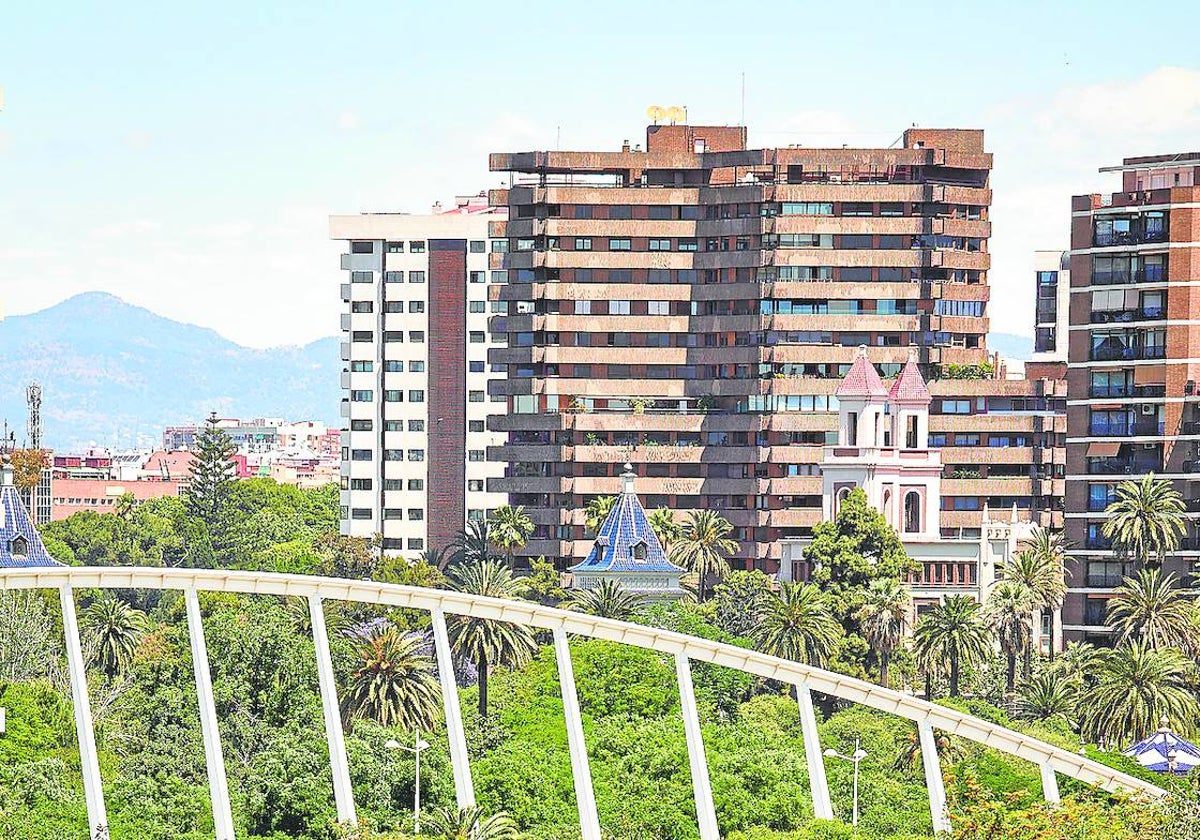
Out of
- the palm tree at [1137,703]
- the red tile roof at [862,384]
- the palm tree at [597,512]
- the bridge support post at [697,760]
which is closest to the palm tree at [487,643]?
the palm tree at [1137,703]

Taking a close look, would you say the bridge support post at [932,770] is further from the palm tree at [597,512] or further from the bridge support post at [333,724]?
the palm tree at [597,512]

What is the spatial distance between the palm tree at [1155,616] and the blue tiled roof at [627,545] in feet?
95.0

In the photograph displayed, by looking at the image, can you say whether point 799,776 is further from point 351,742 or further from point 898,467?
point 898,467

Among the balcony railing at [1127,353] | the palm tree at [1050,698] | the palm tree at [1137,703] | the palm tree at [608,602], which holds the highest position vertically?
the balcony railing at [1127,353]

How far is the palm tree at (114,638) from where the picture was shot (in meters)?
135

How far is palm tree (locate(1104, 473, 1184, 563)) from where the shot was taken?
13412 cm

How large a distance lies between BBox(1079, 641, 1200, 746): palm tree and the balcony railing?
27.3 m

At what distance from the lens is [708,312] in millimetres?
183000

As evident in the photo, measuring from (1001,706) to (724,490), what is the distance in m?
53.0

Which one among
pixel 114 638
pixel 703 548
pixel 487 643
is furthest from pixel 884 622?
pixel 114 638

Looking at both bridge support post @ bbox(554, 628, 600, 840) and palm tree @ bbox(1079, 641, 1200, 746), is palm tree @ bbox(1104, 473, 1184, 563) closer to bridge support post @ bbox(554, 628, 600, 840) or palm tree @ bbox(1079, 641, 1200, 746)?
palm tree @ bbox(1079, 641, 1200, 746)

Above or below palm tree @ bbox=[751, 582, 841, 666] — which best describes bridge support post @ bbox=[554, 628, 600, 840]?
above

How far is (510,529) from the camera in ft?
582

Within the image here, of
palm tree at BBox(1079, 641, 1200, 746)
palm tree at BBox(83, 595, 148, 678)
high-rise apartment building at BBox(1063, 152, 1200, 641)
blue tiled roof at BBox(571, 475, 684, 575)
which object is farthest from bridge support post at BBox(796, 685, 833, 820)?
blue tiled roof at BBox(571, 475, 684, 575)
